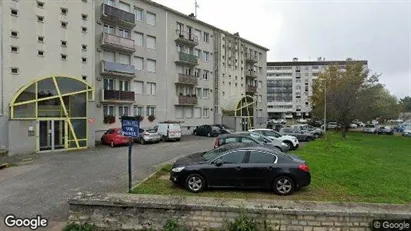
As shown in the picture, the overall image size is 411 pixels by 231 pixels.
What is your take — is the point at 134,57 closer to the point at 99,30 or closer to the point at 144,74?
the point at 144,74

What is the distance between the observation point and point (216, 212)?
21.8ft

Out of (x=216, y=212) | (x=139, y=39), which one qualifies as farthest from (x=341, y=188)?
(x=139, y=39)

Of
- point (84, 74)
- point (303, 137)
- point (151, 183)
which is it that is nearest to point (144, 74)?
point (84, 74)

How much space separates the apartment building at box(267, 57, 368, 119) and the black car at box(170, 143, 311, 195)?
3907 inches

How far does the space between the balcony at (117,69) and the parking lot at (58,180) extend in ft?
39.8

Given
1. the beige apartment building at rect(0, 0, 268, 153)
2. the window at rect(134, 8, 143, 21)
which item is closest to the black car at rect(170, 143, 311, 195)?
the beige apartment building at rect(0, 0, 268, 153)

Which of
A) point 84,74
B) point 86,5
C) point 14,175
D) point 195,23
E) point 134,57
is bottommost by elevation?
point 14,175

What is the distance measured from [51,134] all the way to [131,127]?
1482 centimetres

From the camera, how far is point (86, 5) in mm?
24188

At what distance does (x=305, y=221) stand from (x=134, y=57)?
27789 millimetres

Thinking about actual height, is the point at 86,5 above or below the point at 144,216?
above

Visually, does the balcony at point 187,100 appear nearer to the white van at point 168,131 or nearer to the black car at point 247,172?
the white van at point 168,131

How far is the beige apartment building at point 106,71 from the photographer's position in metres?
19.9

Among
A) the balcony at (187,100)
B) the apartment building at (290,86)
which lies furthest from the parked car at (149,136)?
the apartment building at (290,86)
